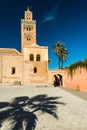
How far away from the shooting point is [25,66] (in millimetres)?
39656

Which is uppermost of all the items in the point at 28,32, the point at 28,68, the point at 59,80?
the point at 28,32

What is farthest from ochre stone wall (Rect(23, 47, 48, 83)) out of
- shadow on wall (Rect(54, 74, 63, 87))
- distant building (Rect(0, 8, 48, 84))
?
shadow on wall (Rect(54, 74, 63, 87))

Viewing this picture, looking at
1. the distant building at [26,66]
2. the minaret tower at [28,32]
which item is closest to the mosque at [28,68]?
the distant building at [26,66]

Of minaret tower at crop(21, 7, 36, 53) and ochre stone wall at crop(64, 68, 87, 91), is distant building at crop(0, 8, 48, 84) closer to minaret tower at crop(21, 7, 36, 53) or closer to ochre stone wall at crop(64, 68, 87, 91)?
ochre stone wall at crop(64, 68, 87, 91)

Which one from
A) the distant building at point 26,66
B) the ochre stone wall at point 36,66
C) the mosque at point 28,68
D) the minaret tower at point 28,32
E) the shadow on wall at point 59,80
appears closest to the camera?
the mosque at point 28,68

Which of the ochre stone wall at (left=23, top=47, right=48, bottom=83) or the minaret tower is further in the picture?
the minaret tower

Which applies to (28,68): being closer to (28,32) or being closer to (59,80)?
(59,80)

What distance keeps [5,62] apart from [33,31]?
20.2 metres

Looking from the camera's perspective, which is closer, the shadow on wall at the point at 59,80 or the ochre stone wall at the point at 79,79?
the ochre stone wall at the point at 79,79

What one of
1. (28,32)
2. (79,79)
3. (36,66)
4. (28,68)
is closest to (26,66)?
(28,68)

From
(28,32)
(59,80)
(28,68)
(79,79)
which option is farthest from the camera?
(28,32)

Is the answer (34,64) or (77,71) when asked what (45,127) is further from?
(34,64)

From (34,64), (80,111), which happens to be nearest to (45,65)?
(34,64)

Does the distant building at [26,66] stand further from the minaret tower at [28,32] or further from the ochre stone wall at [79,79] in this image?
the minaret tower at [28,32]
